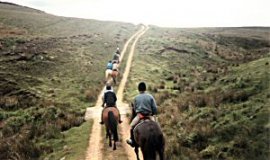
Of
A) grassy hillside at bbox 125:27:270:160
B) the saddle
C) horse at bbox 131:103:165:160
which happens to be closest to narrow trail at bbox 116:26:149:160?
grassy hillside at bbox 125:27:270:160

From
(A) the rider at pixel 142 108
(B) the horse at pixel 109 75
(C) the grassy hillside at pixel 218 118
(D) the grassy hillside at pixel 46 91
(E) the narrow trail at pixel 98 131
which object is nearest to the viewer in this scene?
(A) the rider at pixel 142 108

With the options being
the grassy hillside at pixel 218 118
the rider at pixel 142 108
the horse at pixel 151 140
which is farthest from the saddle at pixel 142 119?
the grassy hillside at pixel 218 118

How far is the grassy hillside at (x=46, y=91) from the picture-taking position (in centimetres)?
1683

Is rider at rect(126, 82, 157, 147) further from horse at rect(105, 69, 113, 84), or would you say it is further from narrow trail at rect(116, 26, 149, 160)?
horse at rect(105, 69, 113, 84)

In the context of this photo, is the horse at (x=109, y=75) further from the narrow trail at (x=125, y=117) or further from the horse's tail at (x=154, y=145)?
the horse's tail at (x=154, y=145)

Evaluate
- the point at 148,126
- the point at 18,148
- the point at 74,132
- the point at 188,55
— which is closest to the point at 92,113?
the point at 74,132

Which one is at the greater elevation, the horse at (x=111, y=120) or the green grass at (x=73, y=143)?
the horse at (x=111, y=120)

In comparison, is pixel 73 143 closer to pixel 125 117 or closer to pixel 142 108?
Answer: pixel 125 117

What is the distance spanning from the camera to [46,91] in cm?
2850

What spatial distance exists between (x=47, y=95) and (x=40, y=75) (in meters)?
6.94

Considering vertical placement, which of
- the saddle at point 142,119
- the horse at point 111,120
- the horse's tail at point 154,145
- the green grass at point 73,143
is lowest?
the green grass at point 73,143

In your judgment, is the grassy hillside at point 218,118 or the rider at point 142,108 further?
the grassy hillside at point 218,118

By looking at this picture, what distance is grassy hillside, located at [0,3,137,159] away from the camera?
16828mm

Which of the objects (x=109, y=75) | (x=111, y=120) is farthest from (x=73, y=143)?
(x=109, y=75)
